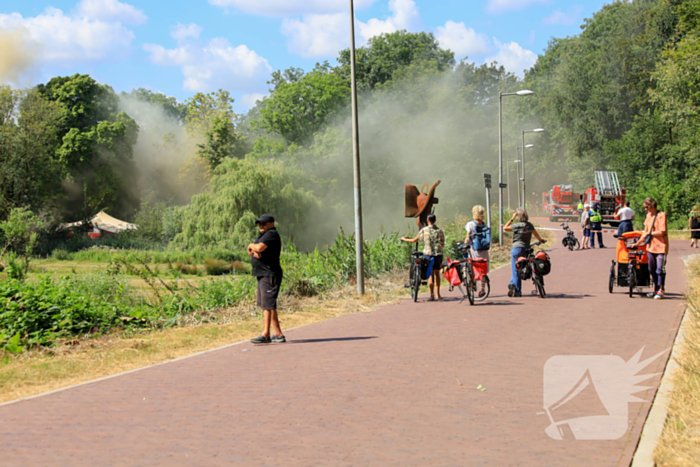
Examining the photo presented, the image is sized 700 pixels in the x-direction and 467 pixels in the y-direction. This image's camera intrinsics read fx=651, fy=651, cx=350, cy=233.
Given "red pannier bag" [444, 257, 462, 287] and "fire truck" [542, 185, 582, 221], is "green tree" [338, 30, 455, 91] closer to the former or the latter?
"fire truck" [542, 185, 582, 221]

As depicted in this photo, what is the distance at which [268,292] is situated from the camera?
29.9 ft

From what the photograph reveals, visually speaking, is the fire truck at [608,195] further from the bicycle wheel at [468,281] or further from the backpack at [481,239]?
the bicycle wheel at [468,281]

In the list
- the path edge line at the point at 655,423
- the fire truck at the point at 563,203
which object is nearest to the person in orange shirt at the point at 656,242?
the path edge line at the point at 655,423

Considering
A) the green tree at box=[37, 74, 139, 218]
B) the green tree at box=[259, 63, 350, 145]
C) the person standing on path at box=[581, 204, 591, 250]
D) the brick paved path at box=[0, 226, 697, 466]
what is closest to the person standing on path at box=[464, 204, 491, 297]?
the brick paved path at box=[0, 226, 697, 466]

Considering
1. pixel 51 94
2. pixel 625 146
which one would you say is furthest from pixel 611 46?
pixel 51 94

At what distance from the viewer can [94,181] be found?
6694 centimetres

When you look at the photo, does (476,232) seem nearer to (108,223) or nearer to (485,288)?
(485,288)

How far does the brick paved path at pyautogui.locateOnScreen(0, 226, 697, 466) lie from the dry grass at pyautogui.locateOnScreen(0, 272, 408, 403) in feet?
2.17

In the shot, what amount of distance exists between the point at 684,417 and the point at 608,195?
42.1m

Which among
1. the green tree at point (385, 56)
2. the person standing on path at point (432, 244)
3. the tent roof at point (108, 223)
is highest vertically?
the green tree at point (385, 56)

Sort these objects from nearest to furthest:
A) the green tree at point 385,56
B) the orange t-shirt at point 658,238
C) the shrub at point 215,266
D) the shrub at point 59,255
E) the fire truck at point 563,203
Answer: the orange t-shirt at point 658,238 < the shrub at point 215,266 < the shrub at point 59,255 < the fire truck at point 563,203 < the green tree at point 385,56

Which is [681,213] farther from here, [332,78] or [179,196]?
[179,196]

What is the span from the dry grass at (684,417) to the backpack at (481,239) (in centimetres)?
576

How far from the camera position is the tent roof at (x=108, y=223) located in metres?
65.2
